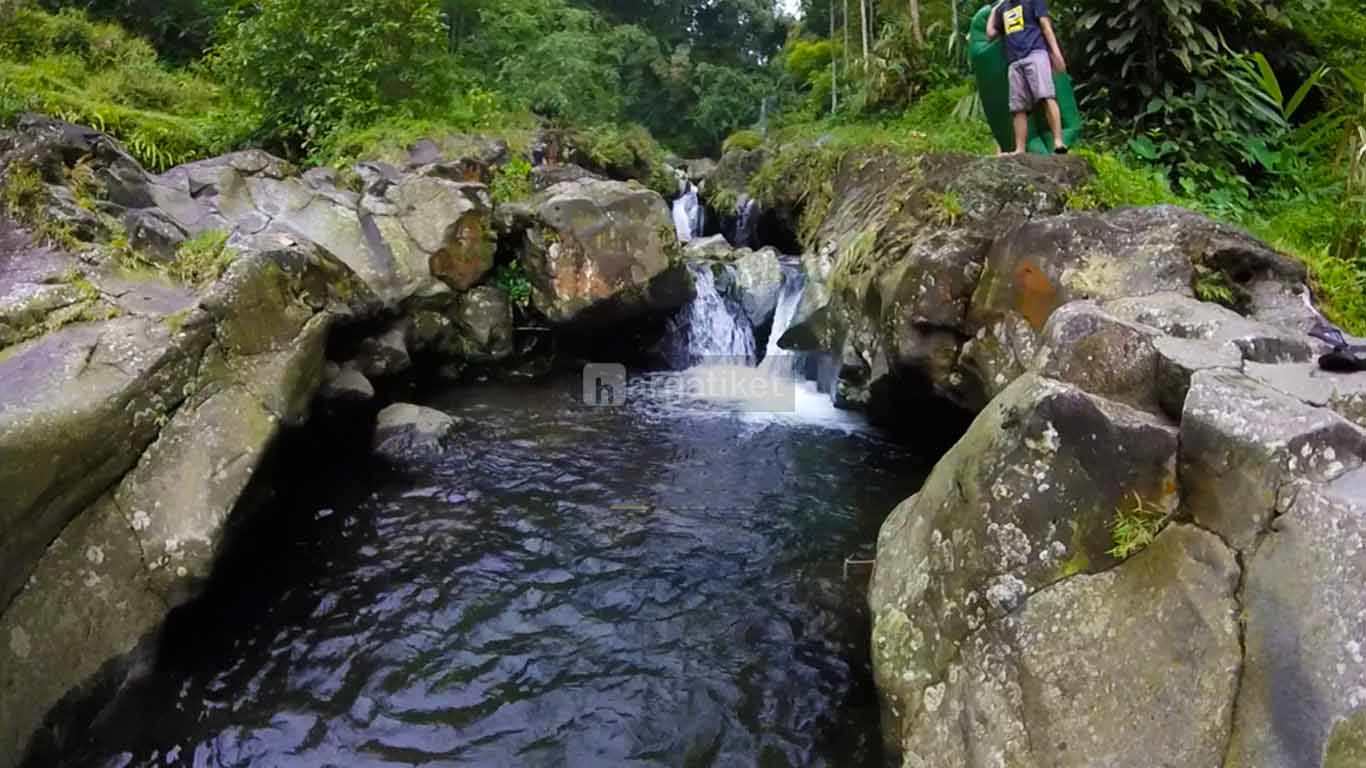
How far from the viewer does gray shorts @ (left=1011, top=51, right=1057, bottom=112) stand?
724cm

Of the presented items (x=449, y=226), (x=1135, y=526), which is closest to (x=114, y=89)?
(x=449, y=226)

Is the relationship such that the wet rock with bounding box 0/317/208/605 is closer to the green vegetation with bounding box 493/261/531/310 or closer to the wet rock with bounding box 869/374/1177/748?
the wet rock with bounding box 869/374/1177/748

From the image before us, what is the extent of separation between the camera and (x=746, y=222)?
15070 millimetres

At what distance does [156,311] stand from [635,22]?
28232 millimetres

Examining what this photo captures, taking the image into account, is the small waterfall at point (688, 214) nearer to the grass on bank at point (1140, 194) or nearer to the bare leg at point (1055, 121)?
the grass on bank at point (1140, 194)

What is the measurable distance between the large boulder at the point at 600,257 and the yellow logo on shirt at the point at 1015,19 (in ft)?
14.7

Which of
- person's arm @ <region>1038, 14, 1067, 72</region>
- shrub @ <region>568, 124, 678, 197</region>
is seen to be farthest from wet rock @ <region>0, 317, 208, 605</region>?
shrub @ <region>568, 124, 678, 197</region>

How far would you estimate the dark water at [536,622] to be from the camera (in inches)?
162

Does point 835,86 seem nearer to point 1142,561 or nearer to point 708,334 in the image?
point 708,334

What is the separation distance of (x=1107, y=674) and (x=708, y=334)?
8.43m

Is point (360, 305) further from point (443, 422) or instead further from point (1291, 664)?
point (1291, 664)

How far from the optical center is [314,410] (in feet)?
24.4

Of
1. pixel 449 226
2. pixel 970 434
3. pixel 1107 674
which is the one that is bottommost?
pixel 1107 674

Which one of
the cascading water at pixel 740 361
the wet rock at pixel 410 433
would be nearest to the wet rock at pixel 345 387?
the wet rock at pixel 410 433
